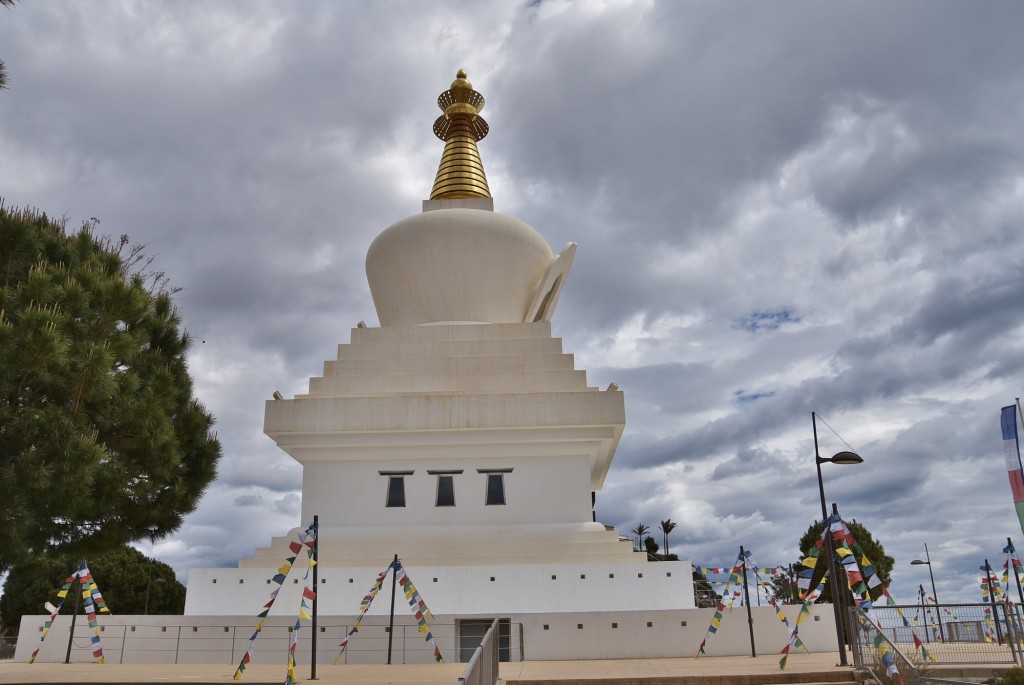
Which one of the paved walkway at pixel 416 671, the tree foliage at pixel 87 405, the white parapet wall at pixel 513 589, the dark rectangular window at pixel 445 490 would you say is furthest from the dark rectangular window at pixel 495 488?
the tree foliage at pixel 87 405

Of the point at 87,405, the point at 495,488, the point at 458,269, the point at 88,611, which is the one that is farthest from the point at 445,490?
the point at 87,405

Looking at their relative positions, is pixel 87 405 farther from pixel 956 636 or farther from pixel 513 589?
pixel 956 636

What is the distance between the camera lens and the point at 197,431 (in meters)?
14.7

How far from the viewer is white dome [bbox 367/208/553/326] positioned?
1001 inches

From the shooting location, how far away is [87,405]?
1248cm

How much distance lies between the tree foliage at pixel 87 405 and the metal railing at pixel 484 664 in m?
6.27

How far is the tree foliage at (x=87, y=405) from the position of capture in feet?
37.7

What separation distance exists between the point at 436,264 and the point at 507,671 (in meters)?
14.0

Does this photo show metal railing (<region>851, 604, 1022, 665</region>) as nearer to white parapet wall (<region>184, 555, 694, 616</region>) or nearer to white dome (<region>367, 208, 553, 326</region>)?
white parapet wall (<region>184, 555, 694, 616</region>)

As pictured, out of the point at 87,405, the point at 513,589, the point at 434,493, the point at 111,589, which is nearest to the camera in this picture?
the point at 87,405

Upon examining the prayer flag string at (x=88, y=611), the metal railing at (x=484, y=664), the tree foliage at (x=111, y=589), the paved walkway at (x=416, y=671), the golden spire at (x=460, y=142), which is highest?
the golden spire at (x=460, y=142)

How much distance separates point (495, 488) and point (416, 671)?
291 inches

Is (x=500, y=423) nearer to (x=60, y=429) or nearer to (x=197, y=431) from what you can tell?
(x=197, y=431)

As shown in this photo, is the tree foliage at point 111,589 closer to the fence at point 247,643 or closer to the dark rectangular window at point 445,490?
the fence at point 247,643
